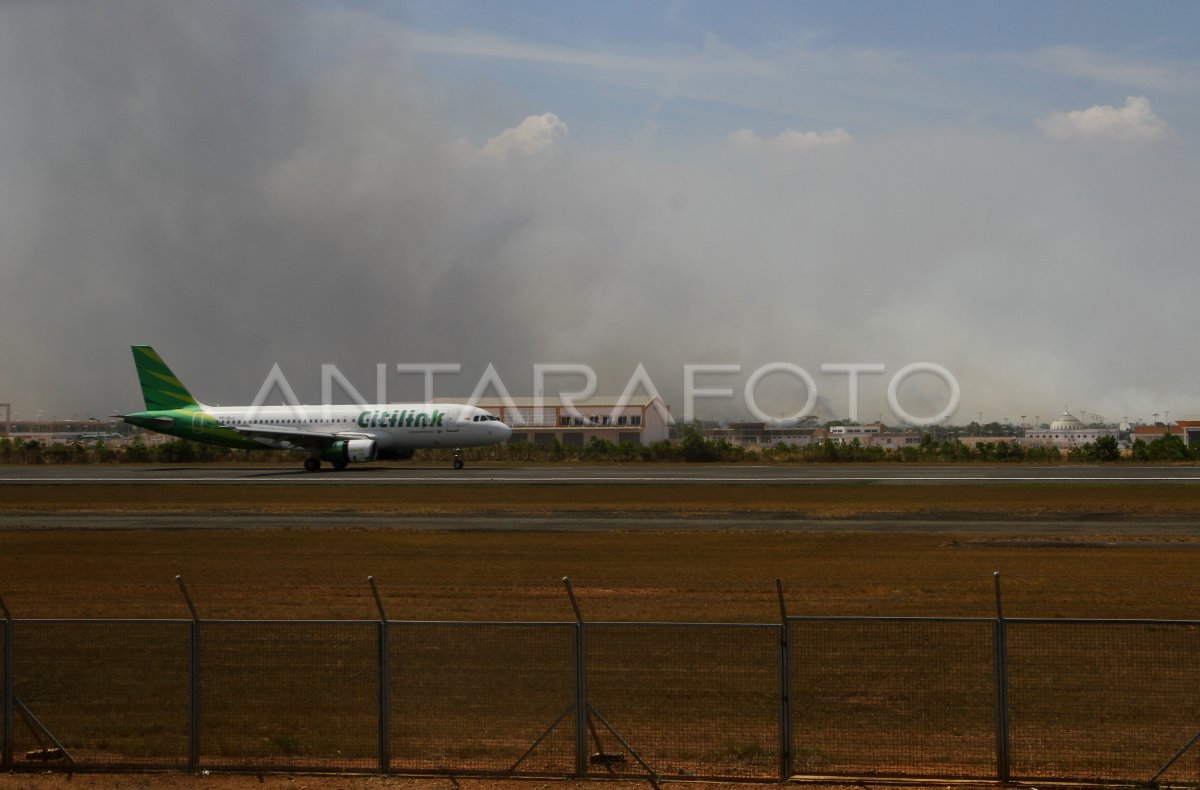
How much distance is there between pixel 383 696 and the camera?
463 inches

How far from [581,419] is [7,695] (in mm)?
133494

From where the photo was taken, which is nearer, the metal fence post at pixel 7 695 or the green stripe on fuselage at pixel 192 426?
the metal fence post at pixel 7 695

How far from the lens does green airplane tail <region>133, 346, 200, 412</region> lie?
8225 centimetres

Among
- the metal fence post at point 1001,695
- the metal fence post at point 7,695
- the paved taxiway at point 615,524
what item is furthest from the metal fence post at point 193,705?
the paved taxiway at point 615,524

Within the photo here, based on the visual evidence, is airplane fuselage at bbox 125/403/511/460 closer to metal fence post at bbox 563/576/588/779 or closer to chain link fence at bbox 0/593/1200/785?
chain link fence at bbox 0/593/1200/785

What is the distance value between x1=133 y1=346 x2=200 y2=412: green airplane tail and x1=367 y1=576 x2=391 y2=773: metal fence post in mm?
75438

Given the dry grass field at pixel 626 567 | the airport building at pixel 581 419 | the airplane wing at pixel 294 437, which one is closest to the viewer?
the dry grass field at pixel 626 567

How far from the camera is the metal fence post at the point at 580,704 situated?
37.5 ft

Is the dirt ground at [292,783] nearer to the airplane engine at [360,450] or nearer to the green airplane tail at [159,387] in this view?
the airplane engine at [360,450]

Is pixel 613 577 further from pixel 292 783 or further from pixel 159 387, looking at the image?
pixel 159 387

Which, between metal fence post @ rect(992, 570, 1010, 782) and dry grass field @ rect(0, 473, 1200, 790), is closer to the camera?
metal fence post @ rect(992, 570, 1010, 782)

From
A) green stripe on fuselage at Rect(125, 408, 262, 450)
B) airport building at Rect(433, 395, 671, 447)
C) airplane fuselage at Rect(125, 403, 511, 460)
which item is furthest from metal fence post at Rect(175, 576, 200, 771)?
airport building at Rect(433, 395, 671, 447)

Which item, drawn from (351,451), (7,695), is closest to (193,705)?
(7,695)

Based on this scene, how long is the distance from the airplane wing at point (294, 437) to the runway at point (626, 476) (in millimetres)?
2077
